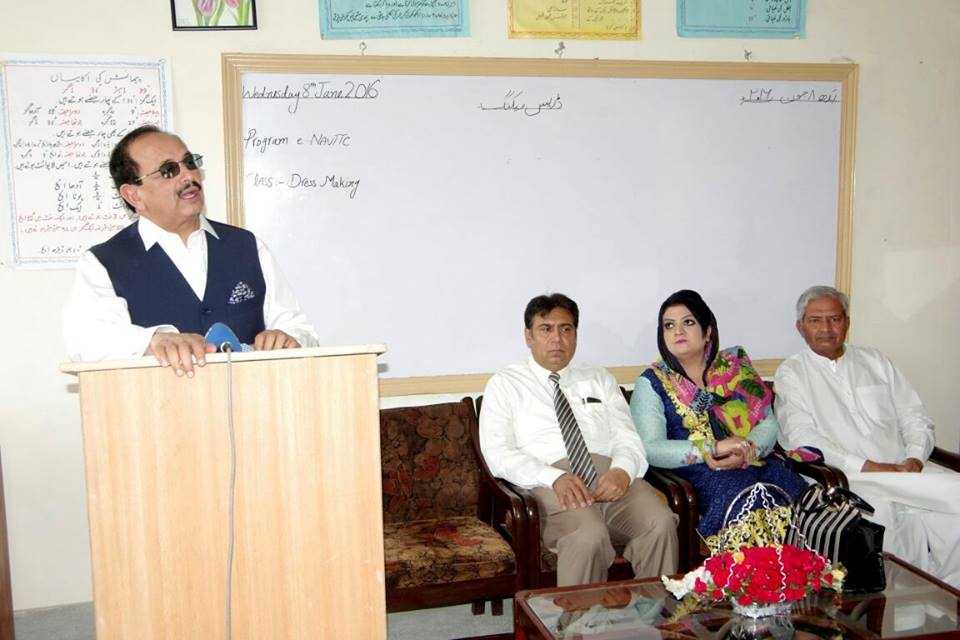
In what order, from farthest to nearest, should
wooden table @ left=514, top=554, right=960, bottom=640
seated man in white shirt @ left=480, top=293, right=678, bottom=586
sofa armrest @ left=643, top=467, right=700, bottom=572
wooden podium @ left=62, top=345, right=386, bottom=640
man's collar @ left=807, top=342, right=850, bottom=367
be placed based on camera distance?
1. man's collar @ left=807, top=342, right=850, bottom=367
2. sofa armrest @ left=643, top=467, right=700, bottom=572
3. seated man in white shirt @ left=480, top=293, right=678, bottom=586
4. wooden table @ left=514, top=554, right=960, bottom=640
5. wooden podium @ left=62, top=345, right=386, bottom=640

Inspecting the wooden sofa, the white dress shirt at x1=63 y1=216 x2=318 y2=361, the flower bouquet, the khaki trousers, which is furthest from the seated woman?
the white dress shirt at x1=63 y1=216 x2=318 y2=361

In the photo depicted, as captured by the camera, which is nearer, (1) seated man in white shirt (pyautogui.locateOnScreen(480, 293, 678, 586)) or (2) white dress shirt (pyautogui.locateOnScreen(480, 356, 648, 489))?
(1) seated man in white shirt (pyautogui.locateOnScreen(480, 293, 678, 586))

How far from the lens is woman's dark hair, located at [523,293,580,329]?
349 cm

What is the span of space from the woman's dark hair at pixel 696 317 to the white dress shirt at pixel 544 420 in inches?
9.6

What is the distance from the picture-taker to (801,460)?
3557 mm

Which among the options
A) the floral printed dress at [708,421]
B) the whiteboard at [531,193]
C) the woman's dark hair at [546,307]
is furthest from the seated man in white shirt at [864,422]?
the woman's dark hair at [546,307]

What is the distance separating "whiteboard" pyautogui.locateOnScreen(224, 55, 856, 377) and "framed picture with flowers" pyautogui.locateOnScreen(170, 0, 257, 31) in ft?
0.49

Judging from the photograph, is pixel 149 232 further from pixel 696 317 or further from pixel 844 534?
pixel 844 534

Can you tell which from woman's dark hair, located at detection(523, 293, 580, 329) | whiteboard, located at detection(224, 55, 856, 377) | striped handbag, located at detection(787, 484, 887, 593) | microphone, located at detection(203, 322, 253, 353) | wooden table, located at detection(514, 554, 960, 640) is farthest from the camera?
whiteboard, located at detection(224, 55, 856, 377)

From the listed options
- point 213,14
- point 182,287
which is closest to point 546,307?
point 182,287

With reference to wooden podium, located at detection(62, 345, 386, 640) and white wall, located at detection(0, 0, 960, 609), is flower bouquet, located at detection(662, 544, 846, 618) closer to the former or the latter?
wooden podium, located at detection(62, 345, 386, 640)

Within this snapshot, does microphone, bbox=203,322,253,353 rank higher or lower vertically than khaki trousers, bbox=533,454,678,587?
higher

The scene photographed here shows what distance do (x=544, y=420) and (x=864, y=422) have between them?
55.2 inches

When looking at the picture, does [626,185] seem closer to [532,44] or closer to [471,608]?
[532,44]
